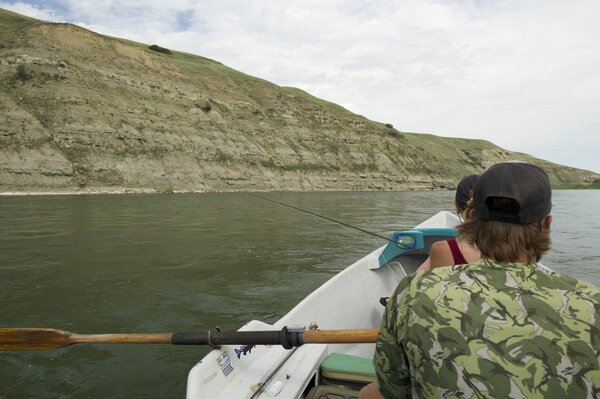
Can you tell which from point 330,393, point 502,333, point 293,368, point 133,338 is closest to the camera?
point 502,333

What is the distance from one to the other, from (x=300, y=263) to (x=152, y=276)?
3.61 meters

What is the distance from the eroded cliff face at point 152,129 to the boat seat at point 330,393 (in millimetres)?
33736

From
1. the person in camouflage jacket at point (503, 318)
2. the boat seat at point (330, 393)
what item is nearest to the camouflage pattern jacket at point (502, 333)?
the person in camouflage jacket at point (503, 318)

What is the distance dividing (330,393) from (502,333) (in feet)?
6.72

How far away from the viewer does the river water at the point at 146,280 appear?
15.5ft

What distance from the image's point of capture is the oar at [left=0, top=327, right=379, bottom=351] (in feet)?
8.24

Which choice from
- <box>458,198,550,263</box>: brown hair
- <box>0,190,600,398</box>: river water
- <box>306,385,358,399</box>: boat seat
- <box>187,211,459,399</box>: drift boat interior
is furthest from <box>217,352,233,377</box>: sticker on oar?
<box>458,198,550,263</box>: brown hair

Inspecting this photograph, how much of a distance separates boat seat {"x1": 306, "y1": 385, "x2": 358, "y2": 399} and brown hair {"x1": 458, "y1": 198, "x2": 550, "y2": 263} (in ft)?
6.41

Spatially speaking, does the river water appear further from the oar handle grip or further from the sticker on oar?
the sticker on oar

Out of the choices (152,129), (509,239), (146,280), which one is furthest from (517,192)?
(152,129)

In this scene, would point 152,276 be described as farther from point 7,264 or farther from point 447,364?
point 447,364

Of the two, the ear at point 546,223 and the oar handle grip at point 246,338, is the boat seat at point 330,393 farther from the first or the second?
the ear at point 546,223

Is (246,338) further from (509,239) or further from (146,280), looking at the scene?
(146,280)

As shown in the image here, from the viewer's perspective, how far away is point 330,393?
290cm
